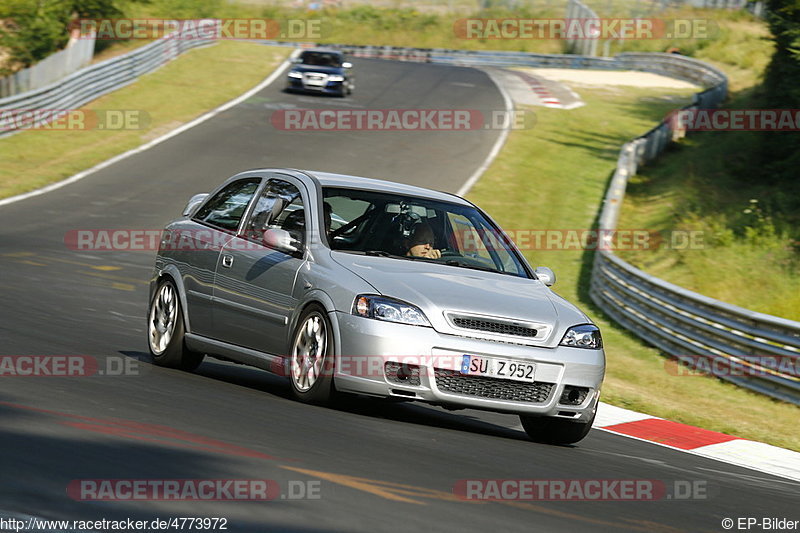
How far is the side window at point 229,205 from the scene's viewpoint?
10.0 metres

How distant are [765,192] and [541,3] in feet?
161

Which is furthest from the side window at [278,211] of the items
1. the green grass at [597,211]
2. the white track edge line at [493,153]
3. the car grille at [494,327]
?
the white track edge line at [493,153]

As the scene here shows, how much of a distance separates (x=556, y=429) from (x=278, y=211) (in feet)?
8.51

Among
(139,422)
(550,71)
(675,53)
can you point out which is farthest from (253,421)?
(675,53)

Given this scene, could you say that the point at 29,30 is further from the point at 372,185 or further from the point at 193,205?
the point at 372,185

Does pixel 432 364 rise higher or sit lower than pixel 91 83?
higher

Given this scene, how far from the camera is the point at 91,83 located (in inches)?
1368

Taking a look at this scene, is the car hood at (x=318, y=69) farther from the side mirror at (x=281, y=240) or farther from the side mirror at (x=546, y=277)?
the side mirror at (x=281, y=240)

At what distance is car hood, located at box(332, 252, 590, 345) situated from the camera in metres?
8.27

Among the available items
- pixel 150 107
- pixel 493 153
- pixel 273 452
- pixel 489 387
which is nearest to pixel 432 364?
pixel 489 387

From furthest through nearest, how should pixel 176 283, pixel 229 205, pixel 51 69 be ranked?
pixel 51 69
pixel 176 283
pixel 229 205

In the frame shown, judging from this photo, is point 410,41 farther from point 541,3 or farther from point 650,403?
point 650,403

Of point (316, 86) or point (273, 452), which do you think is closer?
point (273, 452)

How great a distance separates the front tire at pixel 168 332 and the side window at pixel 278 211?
1.05 metres
